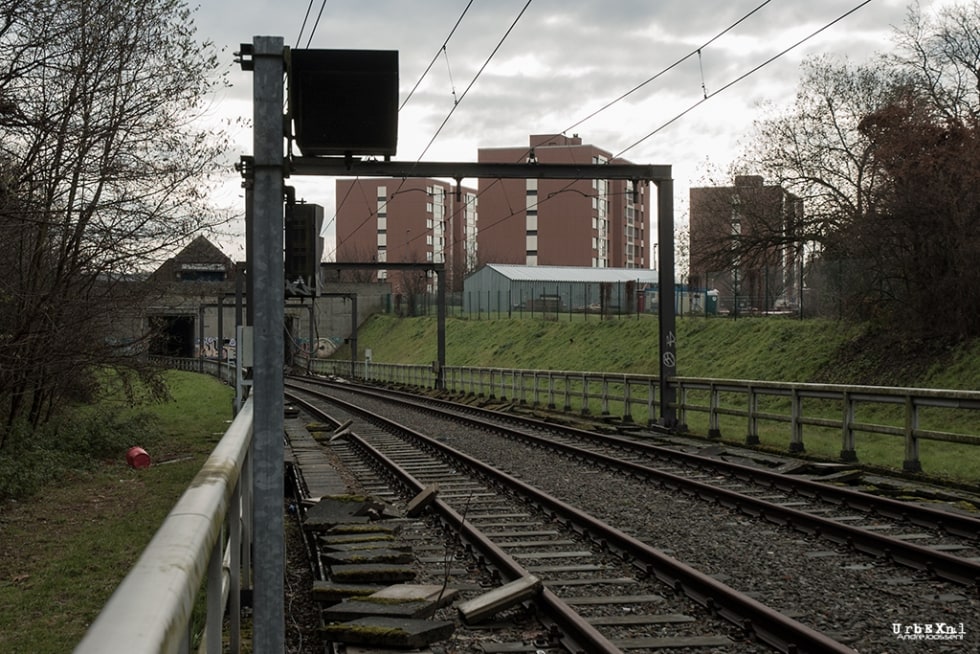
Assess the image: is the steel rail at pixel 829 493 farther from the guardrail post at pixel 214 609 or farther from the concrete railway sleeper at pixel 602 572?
the guardrail post at pixel 214 609

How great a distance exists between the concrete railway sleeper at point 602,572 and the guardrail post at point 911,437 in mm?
5122

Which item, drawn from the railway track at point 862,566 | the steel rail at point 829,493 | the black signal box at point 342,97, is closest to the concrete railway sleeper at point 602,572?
the railway track at point 862,566

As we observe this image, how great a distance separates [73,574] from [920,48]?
1133 inches

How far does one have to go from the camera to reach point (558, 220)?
110 meters

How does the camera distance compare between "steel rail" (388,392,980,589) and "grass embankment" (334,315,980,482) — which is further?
"grass embankment" (334,315,980,482)

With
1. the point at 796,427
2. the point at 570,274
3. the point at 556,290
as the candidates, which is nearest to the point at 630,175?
Answer: the point at 796,427

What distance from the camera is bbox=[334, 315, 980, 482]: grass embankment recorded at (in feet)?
63.4

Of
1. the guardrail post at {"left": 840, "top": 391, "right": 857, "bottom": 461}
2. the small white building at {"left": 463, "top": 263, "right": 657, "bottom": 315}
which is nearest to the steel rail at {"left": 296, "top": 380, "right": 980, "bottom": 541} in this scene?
the guardrail post at {"left": 840, "top": 391, "right": 857, "bottom": 461}

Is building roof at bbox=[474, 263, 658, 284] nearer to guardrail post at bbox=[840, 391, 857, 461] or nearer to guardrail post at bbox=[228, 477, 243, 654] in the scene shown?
guardrail post at bbox=[840, 391, 857, 461]

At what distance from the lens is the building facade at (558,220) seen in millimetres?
105500

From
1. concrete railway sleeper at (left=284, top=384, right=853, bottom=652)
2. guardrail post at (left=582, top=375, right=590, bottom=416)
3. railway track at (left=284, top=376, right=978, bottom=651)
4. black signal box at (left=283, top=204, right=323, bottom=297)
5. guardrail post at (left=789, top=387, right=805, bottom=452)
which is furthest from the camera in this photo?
guardrail post at (left=582, top=375, right=590, bottom=416)

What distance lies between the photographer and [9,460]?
1675 centimetres

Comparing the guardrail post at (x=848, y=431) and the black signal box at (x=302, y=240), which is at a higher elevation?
the black signal box at (x=302, y=240)

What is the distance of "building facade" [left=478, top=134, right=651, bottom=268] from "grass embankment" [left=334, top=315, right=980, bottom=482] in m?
44.9
